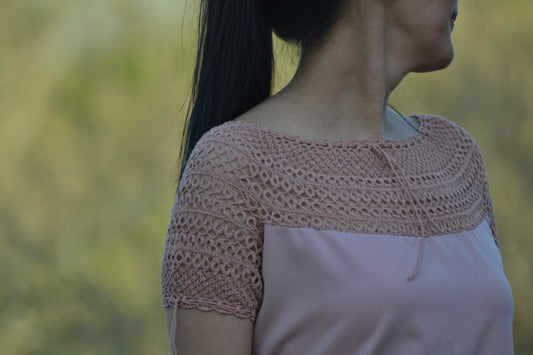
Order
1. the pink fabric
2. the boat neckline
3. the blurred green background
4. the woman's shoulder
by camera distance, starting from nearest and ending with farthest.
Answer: the pink fabric
the boat neckline
the woman's shoulder
the blurred green background

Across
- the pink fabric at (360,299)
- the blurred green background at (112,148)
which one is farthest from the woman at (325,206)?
the blurred green background at (112,148)

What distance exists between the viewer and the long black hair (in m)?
1.11

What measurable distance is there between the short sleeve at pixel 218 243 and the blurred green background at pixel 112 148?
1.61m

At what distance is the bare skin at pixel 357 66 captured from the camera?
1090 mm

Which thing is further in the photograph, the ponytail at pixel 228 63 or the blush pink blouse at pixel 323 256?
the ponytail at pixel 228 63

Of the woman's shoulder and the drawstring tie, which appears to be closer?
the drawstring tie

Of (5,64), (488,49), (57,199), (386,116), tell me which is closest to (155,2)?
(5,64)

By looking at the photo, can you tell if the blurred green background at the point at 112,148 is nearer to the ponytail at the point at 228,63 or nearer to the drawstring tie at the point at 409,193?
the ponytail at the point at 228,63

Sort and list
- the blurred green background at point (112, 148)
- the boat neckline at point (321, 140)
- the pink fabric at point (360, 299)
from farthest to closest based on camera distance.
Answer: the blurred green background at point (112, 148)
the boat neckline at point (321, 140)
the pink fabric at point (360, 299)

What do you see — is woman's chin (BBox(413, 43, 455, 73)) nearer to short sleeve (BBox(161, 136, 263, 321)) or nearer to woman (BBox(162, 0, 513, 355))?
woman (BBox(162, 0, 513, 355))

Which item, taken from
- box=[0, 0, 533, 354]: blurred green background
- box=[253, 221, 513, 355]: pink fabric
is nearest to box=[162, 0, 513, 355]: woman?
box=[253, 221, 513, 355]: pink fabric

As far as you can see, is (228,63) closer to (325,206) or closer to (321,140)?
(321,140)

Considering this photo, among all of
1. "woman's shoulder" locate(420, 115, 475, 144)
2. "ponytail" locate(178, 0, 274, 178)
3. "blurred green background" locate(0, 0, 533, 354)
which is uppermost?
"ponytail" locate(178, 0, 274, 178)

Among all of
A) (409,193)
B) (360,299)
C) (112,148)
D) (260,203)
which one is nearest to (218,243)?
(260,203)
